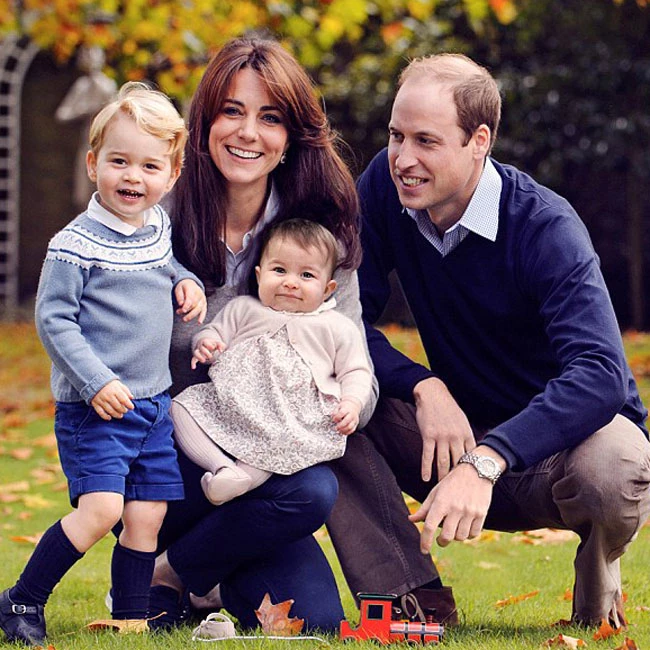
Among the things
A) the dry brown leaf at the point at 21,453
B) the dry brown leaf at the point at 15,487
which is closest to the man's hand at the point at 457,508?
the dry brown leaf at the point at 15,487

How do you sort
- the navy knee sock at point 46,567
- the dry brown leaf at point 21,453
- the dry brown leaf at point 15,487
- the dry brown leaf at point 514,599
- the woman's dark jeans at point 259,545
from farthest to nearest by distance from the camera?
1. the dry brown leaf at point 21,453
2. the dry brown leaf at point 15,487
3. the dry brown leaf at point 514,599
4. the woman's dark jeans at point 259,545
5. the navy knee sock at point 46,567

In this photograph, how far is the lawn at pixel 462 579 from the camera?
3344 mm

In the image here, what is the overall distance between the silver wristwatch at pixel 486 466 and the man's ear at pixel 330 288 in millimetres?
760

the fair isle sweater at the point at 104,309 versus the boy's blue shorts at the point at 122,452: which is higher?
the fair isle sweater at the point at 104,309

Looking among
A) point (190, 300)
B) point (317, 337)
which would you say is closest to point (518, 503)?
point (317, 337)

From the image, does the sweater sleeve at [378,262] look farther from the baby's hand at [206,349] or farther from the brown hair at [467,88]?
the baby's hand at [206,349]

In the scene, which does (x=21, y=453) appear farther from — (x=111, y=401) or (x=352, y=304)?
(x=111, y=401)

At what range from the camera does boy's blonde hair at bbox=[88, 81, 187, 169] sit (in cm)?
338

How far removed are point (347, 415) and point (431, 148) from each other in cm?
81

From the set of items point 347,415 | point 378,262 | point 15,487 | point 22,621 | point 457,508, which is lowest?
point 15,487

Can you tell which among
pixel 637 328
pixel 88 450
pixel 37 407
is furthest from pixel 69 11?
pixel 88 450

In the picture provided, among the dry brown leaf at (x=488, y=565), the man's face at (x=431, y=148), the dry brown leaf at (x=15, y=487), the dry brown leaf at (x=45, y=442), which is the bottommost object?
the dry brown leaf at (x=45, y=442)

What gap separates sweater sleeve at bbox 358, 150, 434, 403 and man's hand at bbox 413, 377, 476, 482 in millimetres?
206

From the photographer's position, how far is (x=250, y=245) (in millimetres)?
3805
